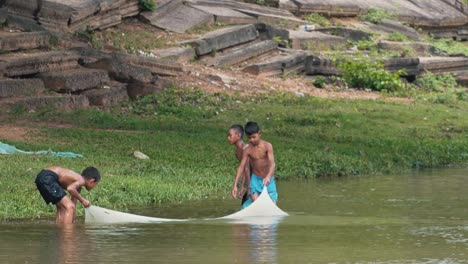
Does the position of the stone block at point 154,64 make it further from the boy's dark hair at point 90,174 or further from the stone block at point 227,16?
the boy's dark hair at point 90,174

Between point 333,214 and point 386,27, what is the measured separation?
20453mm

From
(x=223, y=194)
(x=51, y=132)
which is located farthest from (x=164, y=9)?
(x=223, y=194)

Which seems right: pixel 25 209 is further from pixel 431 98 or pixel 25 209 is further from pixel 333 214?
pixel 431 98

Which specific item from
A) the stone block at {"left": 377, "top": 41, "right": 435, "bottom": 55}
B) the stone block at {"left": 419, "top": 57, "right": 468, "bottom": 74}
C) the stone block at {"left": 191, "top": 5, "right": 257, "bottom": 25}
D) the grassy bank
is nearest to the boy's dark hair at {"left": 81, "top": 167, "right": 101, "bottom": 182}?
the grassy bank

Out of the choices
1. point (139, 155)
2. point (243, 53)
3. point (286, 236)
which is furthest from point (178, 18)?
point (286, 236)

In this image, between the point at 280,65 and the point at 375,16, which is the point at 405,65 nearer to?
the point at 280,65

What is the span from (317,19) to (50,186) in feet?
69.7

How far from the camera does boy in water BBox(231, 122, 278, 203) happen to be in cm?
1220

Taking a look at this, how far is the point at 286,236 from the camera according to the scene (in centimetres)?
1098

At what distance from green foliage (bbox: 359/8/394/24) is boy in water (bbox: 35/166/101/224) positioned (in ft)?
74.9

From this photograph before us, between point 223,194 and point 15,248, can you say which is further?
point 223,194

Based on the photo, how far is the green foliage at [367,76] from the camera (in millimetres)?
26297

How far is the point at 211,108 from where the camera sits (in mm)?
21453

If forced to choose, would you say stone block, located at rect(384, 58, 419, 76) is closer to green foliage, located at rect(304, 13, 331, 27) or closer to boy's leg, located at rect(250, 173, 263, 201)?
green foliage, located at rect(304, 13, 331, 27)
